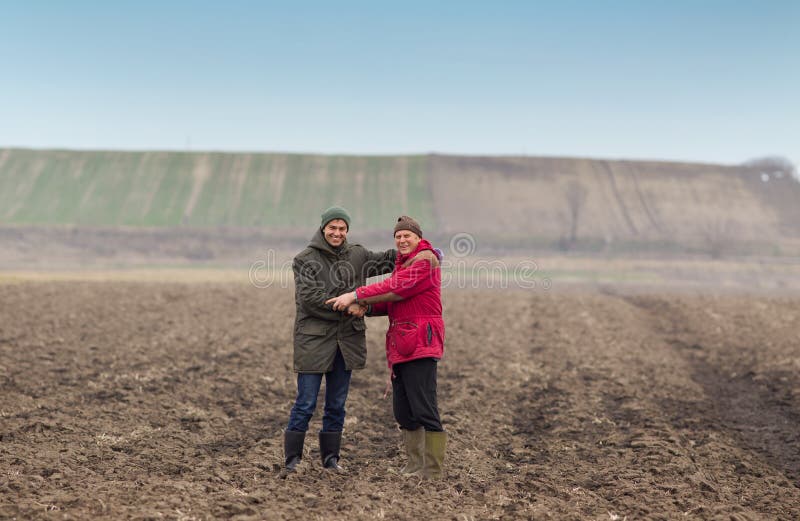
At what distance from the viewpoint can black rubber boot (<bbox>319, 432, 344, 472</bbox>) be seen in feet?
22.4

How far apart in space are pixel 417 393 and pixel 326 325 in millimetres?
963

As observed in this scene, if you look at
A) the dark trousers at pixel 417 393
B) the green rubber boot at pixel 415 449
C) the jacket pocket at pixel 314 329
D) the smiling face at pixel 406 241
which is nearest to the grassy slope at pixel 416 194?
the green rubber boot at pixel 415 449

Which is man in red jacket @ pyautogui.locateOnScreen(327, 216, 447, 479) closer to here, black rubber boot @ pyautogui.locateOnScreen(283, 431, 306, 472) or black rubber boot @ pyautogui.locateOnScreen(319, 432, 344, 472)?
black rubber boot @ pyautogui.locateOnScreen(319, 432, 344, 472)

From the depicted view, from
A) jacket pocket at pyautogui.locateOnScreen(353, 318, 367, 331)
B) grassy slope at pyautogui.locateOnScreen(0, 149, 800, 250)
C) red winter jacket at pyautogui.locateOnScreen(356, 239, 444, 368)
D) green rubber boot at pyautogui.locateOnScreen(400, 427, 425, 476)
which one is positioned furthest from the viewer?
grassy slope at pyautogui.locateOnScreen(0, 149, 800, 250)

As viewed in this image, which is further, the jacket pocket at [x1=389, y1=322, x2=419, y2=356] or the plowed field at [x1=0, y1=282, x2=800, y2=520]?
the jacket pocket at [x1=389, y1=322, x2=419, y2=356]

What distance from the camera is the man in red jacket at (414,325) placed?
6301 mm

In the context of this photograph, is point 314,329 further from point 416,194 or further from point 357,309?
point 416,194

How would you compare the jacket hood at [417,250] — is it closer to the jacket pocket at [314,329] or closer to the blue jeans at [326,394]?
the jacket pocket at [314,329]

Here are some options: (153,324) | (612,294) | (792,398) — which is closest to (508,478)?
(792,398)

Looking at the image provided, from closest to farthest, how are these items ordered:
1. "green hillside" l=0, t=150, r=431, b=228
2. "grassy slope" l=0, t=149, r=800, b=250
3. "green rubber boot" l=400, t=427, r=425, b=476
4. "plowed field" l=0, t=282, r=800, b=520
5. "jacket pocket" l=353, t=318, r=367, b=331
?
"plowed field" l=0, t=282, r=800, b=520 → "jacket pocket" l=353, t=318, r=367, b=331 → "green rubber boot" l=400, t=427, r=425, b=476 → "grassy slope" l=0, t=149, r=800, b=250 → "green hillside" l=0, t=150, r=431, b=228

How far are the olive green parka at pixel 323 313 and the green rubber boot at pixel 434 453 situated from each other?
2.85 ft

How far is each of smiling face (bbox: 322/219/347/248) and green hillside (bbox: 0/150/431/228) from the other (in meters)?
61.2

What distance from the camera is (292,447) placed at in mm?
6746

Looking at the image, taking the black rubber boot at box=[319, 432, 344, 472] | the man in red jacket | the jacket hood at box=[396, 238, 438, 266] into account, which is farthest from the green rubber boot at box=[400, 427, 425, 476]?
the jacket hood at box=[396, 238, 438, 266]
